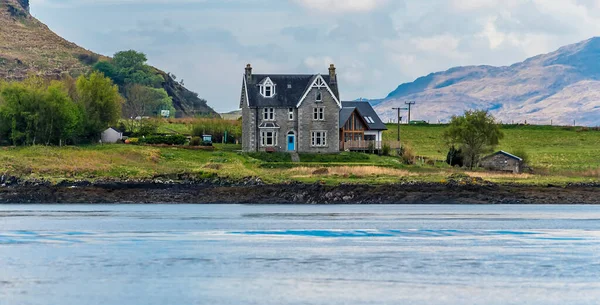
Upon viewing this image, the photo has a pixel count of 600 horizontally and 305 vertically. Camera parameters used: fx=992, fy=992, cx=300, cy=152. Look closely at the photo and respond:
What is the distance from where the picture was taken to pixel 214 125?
101m

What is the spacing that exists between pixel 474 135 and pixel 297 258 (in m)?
→ 52.2

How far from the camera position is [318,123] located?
91.2 metres

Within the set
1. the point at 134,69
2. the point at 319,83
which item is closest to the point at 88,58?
the point at 134,69

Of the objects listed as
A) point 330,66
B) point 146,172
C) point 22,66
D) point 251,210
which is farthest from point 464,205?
point 22,66

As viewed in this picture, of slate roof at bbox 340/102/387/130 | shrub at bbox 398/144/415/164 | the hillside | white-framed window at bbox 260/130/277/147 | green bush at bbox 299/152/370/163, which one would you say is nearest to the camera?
shrub at bbox 398/144/415/164

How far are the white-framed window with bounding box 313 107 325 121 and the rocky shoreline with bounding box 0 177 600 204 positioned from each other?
2627cm

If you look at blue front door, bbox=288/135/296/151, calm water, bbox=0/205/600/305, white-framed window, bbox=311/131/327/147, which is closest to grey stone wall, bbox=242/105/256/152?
blue front door, bbox=288/135/296/151

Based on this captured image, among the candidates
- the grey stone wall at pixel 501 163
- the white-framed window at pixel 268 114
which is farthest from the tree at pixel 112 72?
the grey stone wall at pixel 501 163

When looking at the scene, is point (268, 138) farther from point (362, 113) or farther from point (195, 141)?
point (362, 113)

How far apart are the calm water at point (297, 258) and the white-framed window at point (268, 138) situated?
116 feet

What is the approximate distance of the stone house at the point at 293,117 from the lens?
298ft

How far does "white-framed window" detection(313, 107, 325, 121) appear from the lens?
9125 cm

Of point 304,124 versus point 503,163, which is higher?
point 304,124

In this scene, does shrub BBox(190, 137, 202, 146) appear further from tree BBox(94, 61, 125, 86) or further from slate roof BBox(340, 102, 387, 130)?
tree BBox(94, 61, 125, 86)
